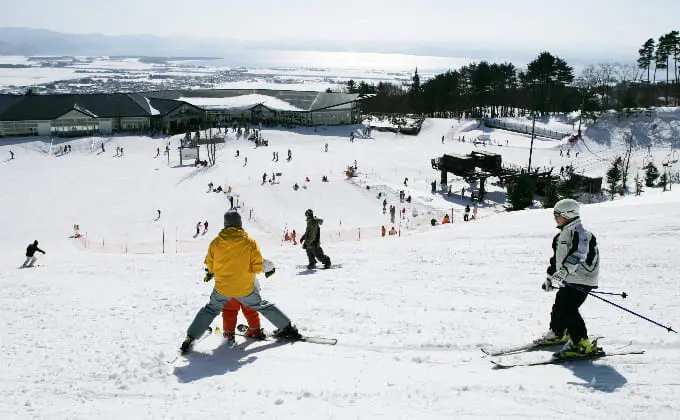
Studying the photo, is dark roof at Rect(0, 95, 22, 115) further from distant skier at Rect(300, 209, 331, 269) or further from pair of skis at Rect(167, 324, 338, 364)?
pair of skis at Rect(167, 324, 338, 364)

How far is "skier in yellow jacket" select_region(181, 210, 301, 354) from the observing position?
18.1 ft

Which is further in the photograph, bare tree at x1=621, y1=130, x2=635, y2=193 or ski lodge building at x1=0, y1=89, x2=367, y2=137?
ski lodge building at x1=0, y1=89, x2=367, y2=137

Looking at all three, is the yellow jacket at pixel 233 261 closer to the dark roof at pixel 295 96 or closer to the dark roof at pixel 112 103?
the dark roof at pixel 112 103

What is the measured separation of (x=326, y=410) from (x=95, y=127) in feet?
190

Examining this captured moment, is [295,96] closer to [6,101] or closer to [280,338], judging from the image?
[6,101]

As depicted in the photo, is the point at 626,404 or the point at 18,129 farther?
the point at 18,129

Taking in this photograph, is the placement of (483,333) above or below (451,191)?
above

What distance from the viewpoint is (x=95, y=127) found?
180ft

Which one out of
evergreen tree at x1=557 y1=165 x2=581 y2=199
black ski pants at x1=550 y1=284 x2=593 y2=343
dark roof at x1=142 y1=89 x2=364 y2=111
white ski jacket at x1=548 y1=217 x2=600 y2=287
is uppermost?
dark roof at x1=142 y1=89 x2=364 y2=111

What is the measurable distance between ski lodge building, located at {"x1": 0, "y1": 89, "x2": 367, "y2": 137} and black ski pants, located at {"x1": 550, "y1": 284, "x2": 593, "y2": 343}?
182 feet

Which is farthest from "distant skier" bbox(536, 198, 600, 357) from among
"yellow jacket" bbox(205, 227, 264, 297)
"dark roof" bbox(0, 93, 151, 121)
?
"dark roof" bbox(0, 93, 151, 121)

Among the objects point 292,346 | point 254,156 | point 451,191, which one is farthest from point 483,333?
point 254,156

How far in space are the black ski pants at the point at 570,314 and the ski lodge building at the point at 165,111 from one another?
182 feet

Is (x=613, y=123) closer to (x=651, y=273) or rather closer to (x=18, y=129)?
(x=651, y=273)
